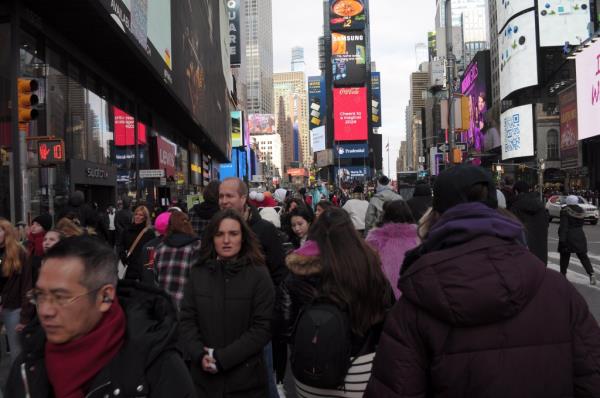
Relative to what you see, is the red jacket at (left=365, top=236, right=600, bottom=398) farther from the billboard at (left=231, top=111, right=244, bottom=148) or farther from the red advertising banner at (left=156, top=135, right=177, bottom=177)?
the billboard at (left=231, top=111, right=244, bottom=148)

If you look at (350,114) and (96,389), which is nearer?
(96,389)

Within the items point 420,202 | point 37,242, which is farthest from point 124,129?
point 420,202

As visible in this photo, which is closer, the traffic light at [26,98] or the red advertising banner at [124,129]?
the traffic light at [26,98]

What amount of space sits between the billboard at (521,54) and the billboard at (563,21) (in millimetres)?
1534

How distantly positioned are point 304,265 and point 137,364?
5.30ft

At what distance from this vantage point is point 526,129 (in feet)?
268

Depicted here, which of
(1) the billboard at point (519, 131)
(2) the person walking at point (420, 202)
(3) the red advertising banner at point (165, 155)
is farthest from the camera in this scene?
(1) the billboard at point (519, 131)

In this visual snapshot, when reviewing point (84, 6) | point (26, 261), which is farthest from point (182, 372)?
point (84, 6)

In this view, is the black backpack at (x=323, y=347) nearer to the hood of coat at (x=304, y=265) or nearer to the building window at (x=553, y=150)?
the hood of coat at (x=304, y=265)

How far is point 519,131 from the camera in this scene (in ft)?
269

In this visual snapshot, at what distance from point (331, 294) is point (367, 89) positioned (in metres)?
124

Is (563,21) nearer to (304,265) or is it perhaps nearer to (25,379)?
(304,265)

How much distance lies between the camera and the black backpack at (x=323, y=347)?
121 inches

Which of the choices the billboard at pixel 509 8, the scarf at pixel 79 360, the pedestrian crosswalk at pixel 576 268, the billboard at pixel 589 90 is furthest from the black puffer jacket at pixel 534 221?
the billboard at pixel 509 8
